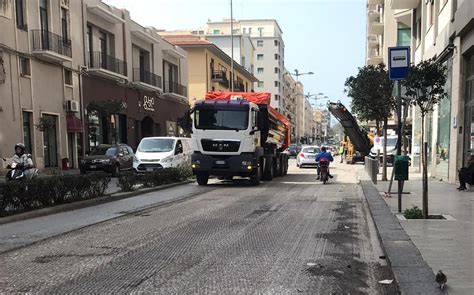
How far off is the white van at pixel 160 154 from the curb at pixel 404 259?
493 inches

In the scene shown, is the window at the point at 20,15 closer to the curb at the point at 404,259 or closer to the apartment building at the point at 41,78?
the apartment building at the point at 41,78

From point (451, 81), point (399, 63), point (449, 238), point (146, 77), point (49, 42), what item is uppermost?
point (49, 42)

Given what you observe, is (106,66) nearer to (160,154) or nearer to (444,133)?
(160,154)

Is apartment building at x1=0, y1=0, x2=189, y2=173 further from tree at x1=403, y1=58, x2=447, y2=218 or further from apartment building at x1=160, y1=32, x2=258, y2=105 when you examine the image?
tree at x1=403, y1=58, x2=447, y2=218

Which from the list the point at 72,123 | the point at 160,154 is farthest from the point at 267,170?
the point at 72,123

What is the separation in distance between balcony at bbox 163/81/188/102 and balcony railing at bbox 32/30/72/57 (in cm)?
1609

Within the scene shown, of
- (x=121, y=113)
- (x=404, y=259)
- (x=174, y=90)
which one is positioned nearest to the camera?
(x=404, y=259)

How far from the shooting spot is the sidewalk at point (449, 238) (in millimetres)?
5023

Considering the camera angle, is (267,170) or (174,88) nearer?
(267,170)

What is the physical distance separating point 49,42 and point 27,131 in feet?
16.1

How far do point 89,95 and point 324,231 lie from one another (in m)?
24.0

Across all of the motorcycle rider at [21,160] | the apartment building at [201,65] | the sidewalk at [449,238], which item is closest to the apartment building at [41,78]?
the motorcycle rider at [21,160]

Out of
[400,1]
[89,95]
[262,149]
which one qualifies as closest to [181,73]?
[89,95]

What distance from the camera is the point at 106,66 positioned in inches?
1230
